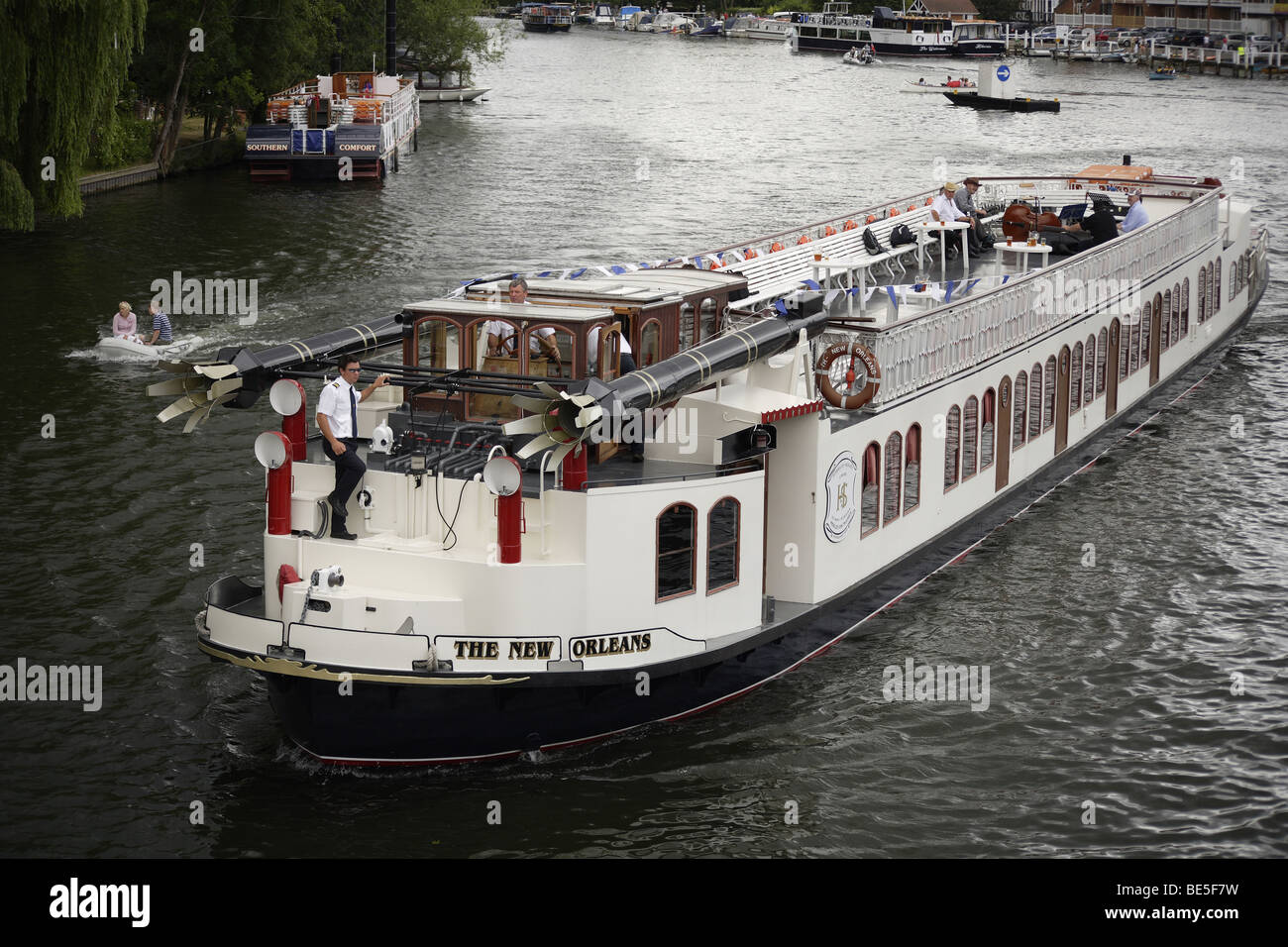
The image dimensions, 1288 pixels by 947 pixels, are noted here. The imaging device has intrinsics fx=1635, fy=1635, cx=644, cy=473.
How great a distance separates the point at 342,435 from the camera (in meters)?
20.3

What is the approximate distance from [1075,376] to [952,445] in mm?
6733

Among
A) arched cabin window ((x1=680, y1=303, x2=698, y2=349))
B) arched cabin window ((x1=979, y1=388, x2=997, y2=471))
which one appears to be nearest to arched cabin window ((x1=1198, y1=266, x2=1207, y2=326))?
arched cabin window ((x1=979, y1=388, x2=997, y2=471))

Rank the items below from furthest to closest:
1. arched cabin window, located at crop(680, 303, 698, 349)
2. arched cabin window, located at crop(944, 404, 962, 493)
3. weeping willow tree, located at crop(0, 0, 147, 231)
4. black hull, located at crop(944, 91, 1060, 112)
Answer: black hull, located at crop(944, 91, 1060, 112) < weeping willow tree, located at crop(0, 0, 147, 231) < arched cabin window, located at crop(944, 404, 962, 493) < arched cabin window, located at crop(680, 303, 698, 349)

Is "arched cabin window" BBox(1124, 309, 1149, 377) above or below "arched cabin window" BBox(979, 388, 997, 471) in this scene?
above

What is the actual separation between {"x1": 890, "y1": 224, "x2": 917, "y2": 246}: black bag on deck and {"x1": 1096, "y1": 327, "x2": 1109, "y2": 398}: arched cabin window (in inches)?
174

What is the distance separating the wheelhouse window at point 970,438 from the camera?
2744cm

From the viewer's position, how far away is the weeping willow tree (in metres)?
44.1

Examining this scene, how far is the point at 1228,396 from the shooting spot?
129 feet

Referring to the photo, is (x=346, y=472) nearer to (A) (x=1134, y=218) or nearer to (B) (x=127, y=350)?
(B) (x=127, y=350)

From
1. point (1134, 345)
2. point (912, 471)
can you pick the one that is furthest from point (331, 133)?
point (912, 471)

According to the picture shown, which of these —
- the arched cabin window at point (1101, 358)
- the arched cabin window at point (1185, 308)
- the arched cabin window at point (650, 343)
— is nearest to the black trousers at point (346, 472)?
the arched cabin window at point (650, 343)

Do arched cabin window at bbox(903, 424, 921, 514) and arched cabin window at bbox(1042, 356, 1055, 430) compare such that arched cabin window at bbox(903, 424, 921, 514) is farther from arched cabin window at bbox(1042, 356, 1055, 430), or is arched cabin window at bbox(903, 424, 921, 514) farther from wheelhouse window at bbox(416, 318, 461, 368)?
wheelhouse window at bbox(416, 318, 461, 368)

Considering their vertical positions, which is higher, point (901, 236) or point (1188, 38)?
point (1188, 38)

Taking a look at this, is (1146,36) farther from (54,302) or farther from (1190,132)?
(54,302)
